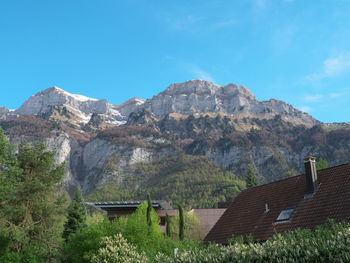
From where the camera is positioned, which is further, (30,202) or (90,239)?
(30,202)

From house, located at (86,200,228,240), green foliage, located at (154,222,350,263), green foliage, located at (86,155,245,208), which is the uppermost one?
green foliage, located at (86,155,245,208)

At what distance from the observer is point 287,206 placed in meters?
25.0

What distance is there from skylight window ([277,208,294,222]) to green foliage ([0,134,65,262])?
19874mm

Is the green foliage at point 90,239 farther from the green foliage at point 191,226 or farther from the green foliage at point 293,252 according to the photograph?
the green foliage at point 191,226

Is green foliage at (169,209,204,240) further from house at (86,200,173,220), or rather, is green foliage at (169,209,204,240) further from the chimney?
the chimney

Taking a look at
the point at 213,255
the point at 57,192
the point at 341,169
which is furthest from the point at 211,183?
the point at 213,255

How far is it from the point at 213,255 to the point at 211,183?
14364 centimetres

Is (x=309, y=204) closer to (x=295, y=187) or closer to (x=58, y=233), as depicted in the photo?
(x=295, y=187)

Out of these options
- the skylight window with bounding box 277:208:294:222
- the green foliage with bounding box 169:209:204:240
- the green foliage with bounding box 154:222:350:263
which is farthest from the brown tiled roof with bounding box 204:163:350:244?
the green foliage with bounding box 169:209:204:240

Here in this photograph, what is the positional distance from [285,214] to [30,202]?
883 inches

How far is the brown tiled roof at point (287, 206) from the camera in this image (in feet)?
71.5

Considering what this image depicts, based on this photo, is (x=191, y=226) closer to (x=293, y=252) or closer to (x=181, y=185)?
(x=293, y=252)

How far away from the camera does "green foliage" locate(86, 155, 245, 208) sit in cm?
14125

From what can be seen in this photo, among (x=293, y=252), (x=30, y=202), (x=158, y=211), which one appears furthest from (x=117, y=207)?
(x=293, y=252)
